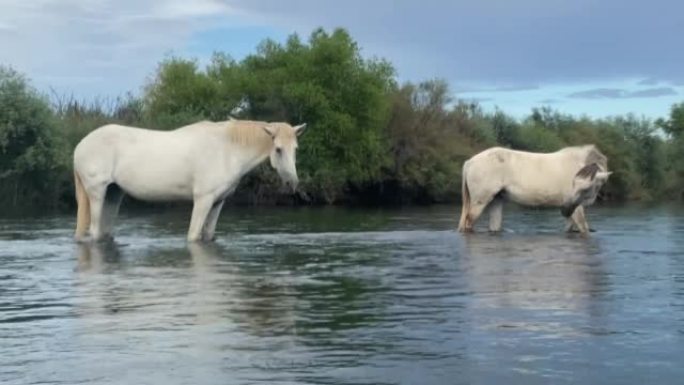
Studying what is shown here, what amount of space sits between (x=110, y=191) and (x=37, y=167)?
36.9m

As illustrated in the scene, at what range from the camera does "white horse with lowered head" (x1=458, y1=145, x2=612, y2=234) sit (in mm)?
24141

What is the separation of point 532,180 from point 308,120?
1849 inches

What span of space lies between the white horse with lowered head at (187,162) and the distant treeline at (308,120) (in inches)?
1410

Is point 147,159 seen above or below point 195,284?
above

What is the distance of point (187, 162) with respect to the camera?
2075 centimetres

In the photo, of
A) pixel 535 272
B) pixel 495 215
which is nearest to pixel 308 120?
pixel 495 215

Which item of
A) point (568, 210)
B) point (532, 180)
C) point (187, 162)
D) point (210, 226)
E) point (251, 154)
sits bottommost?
point (210, 226)

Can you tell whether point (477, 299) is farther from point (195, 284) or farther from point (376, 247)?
point (376, 247)

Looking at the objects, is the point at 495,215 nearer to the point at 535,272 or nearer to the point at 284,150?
the point at 284,150

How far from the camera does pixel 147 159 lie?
20.9 meters

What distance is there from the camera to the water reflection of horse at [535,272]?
12242 millimetres

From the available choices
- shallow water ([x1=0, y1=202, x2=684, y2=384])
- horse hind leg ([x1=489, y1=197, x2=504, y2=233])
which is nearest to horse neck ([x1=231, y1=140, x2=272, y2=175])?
shallow water ([x1=0, y1=202, x2=684, y2=384])

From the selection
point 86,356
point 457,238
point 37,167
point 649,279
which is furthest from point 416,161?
point 86,356

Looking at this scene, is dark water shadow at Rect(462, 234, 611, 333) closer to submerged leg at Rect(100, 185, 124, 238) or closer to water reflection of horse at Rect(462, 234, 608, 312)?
water reflection of horse at Rect(462, 234, 608, 312)
